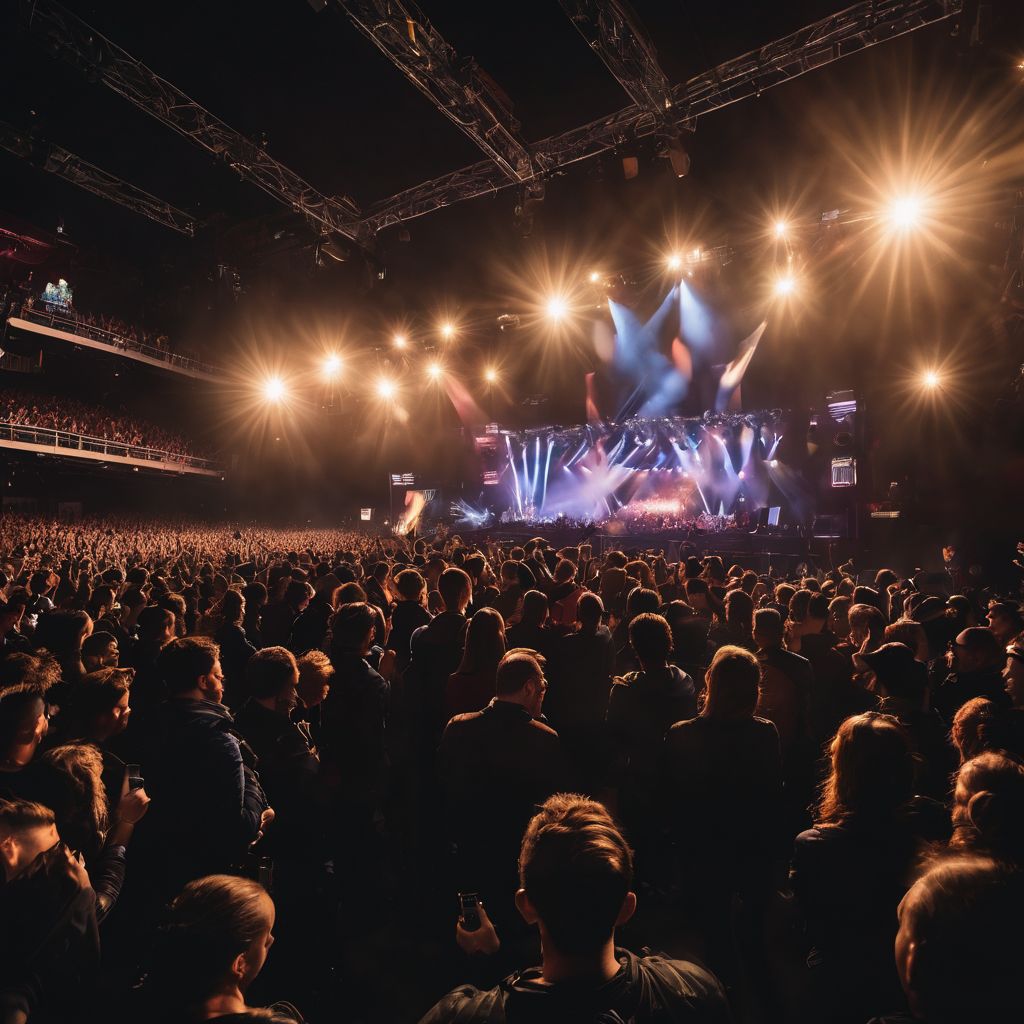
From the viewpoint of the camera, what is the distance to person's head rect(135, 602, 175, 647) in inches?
167

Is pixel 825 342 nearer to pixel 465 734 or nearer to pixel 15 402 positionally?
pixel 465 734

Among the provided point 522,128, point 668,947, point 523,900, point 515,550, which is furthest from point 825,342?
point 523,900

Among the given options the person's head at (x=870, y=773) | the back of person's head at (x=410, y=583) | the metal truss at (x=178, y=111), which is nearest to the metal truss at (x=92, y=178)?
the metal truss at (x=178, y=111)

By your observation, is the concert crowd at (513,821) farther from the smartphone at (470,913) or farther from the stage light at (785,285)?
the stage light at (785,285)

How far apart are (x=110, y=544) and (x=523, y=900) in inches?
748

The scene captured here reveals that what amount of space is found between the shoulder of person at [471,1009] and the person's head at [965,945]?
2.69 ft

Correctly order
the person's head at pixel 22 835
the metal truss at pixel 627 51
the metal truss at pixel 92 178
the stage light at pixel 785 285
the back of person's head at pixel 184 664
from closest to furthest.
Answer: the person's head at pixel 22 835
the back of person's head at pixel 184 664
the metal truss at pixel 627 51
the metal truss at pixel 92 178
the stage light at pixel 785 285

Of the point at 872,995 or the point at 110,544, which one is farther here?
the point at 110,544

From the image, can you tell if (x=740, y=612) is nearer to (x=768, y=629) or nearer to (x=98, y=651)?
(x=768, y=629)

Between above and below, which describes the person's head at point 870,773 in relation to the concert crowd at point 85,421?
below

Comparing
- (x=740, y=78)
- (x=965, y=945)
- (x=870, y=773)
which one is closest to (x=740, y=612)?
(x=870, y=773)

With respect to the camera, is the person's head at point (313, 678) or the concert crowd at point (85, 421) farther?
the concert crowd at point (85, 421)

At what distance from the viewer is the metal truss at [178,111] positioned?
10.3 meters

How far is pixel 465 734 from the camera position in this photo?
268 centimetres
